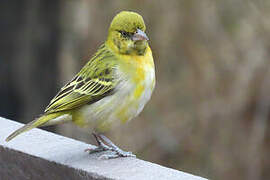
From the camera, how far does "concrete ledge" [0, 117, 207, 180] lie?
3.91 metres

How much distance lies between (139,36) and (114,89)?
401mm

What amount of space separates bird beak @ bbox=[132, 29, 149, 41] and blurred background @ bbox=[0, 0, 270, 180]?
4.01 m

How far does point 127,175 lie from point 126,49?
3.48ft

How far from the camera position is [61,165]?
4.05 meters

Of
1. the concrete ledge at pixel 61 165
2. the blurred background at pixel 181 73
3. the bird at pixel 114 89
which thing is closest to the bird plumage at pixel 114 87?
the bird at pixel 114 89

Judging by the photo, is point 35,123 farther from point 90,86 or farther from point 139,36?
point 139,36

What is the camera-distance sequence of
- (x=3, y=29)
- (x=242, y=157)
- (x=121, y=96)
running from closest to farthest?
(x=121, y=96), (x=3, y=29), (x=242, y=157)

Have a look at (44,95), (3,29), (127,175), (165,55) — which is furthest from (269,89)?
(127,175)

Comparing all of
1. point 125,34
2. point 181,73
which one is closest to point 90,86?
point 125,34

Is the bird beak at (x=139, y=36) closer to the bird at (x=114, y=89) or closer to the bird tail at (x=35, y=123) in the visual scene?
the bird at (x=114, y=89)

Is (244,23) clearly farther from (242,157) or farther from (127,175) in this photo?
(127,175)

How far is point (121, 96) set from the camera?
443cm

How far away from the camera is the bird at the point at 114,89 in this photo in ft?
14.5

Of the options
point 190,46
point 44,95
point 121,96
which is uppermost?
point 121,96
